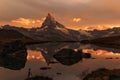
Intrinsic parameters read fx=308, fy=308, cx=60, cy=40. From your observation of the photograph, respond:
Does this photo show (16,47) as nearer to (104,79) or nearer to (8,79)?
(8,79)

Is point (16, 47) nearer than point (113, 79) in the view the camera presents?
No

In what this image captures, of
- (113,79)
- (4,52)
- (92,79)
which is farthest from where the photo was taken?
(4,52)

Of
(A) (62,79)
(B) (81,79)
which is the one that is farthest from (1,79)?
(B) (81,79)

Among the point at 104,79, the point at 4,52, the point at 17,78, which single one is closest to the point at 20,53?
the point at 4,52

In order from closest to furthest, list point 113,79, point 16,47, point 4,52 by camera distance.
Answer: point 113,79 < point 4,52 < point 16,47

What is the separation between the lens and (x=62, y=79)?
66000mm

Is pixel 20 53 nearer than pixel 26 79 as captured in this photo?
No

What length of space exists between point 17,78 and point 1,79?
517 cm

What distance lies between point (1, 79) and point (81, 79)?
17.1 metres

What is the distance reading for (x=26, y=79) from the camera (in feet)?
222

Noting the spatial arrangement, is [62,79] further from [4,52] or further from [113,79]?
[4,52]

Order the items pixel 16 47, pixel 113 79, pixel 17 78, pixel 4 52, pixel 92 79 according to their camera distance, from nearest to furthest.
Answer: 1. pixel 113 79
2. pixel 92 79
3. pixel 17 78
4. pixel 4 52
5. pixel 16 47

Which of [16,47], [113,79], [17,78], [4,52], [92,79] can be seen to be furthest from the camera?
[16,47]

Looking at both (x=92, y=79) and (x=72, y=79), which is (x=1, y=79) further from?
(x=92, y=79)
